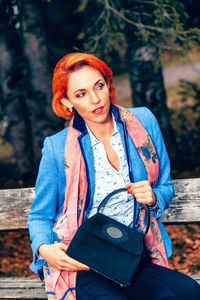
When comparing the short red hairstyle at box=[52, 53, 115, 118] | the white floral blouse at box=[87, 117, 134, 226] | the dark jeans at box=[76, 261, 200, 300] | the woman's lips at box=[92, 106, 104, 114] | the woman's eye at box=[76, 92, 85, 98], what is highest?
the short red hairstyle at box=[52, 53, 115, 118]

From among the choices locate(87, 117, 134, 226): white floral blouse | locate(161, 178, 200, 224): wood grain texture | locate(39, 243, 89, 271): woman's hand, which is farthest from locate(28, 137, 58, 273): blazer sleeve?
locate(161, 178, 200, 224): wood grain texture

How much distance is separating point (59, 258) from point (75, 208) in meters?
0.35

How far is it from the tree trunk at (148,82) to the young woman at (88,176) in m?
3.46

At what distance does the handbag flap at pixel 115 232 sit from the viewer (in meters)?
2.39

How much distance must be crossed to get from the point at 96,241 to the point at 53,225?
507 mm

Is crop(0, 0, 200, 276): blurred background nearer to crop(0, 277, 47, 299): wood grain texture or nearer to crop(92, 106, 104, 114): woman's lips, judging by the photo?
crop(0, 277, 47, 299): wood grain texture

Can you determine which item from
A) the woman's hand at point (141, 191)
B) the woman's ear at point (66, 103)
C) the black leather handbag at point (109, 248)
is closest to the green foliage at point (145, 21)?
the woman's ear at point (66, 103)

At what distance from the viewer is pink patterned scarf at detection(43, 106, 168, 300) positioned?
263 centimetres

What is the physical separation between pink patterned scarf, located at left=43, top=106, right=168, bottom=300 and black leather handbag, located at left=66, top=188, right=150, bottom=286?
0.21 meters

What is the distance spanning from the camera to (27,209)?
3.46 meters

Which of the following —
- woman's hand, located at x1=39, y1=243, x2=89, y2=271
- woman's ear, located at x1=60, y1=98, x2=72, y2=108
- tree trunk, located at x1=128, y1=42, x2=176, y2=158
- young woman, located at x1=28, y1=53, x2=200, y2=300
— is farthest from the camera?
tree trunk, located at x1=128, y1=42, x2=176, y2=158

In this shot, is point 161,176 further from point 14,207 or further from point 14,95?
point 14,95

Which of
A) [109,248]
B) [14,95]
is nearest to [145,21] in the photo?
[14,95]

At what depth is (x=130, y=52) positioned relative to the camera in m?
6.27
